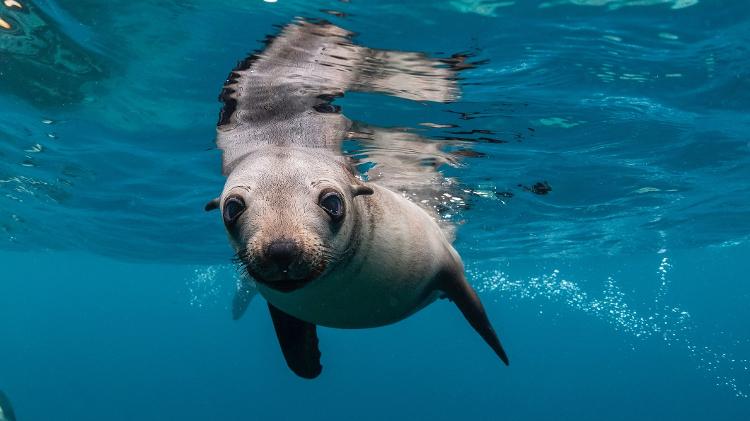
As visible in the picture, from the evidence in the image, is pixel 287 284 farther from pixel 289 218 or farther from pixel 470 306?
pixel 470 306

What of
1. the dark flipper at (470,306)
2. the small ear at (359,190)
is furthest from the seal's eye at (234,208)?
the dark flipper at (470,306)

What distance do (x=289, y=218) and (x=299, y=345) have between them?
2.24 m

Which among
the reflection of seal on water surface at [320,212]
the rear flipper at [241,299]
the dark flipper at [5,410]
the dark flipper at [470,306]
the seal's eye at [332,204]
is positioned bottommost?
the dark flipper at [5,410]

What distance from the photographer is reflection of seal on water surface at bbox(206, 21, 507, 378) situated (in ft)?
11.4

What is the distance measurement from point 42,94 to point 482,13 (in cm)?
746

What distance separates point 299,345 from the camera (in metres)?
5.35

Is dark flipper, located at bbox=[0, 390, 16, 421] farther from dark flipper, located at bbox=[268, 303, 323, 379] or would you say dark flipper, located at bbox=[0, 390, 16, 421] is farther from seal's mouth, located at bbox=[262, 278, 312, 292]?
seal's mouth, located at bbox=[262, 278, 312, 292]

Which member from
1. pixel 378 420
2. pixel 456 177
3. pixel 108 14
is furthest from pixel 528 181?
pixel 378 420

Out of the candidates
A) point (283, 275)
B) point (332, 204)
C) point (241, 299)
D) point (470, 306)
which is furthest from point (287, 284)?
point (241, 299)

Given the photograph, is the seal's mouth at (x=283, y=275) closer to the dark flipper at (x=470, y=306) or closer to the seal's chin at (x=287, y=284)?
the seal's chin at (x=287, y=284)

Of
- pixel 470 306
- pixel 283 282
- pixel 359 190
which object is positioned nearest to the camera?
pixel 283 282

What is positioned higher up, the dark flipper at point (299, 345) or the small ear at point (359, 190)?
the small ear at point (359, 190)

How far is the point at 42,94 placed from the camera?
9.93 meters

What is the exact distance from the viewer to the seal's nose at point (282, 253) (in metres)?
3.14
